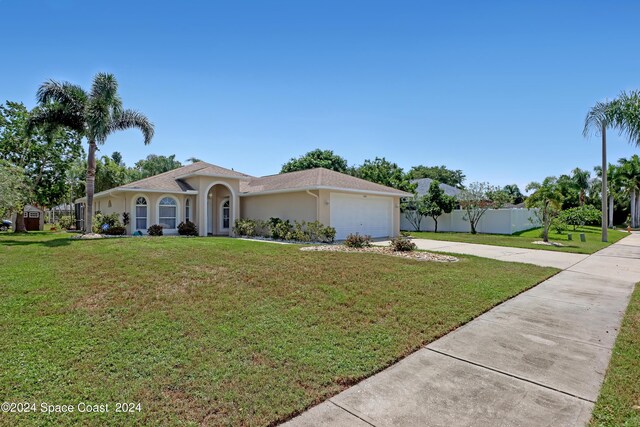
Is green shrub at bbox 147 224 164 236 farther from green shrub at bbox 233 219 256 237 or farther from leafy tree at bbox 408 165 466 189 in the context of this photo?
leafy tree at bbox 408 165 466 189

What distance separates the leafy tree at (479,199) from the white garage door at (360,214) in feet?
26.9

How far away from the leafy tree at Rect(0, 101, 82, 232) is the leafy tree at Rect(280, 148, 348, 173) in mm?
21223

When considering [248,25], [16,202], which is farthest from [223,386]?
[16,202]

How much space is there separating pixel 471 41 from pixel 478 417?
39.8ft

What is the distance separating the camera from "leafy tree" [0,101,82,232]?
75.8ft

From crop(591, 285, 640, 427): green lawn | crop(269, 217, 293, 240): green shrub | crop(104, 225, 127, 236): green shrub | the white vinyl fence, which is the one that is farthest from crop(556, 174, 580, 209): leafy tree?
crop(104, 225, 127, 236): green shrub

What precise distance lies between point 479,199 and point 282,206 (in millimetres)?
15935

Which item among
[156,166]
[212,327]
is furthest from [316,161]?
[212,327]

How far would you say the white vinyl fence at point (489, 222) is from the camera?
84.5 feet

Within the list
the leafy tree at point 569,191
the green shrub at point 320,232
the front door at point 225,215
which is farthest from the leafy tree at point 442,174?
the green shrub at point 320,232

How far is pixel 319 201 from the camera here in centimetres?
1759

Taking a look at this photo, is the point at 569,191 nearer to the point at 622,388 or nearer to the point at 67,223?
the point at 622,388

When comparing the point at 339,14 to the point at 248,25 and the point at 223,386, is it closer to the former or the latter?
the point at 248,25

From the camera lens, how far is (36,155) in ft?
79.3
